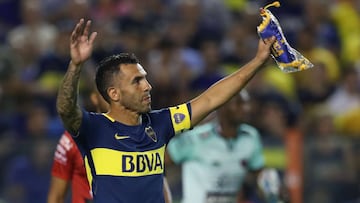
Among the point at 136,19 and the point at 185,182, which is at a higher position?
the point at 136,19

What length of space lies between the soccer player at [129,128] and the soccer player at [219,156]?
1.91 meters

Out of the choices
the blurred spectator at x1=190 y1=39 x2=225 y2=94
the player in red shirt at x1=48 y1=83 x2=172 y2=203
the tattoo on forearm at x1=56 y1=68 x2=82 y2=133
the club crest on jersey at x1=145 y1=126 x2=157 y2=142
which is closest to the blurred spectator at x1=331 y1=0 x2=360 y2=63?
the blurred spectator at x1=190 y1=39 x2=225 y2=94

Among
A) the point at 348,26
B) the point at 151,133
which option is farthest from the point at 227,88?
the point at 348,26

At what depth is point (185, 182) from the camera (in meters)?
8.78

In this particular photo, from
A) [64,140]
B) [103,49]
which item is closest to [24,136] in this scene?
[103,49]

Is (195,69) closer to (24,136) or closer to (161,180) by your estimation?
(24,136)

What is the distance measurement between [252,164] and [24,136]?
12.5ft

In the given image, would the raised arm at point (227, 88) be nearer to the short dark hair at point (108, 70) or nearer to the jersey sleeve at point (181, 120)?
the jersey sleeve at point (181, 120)

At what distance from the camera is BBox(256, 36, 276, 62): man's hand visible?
650 centimetres

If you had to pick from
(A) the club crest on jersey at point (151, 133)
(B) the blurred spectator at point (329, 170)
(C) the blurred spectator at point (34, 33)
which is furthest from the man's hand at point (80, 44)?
(C) the blurred spectator at point (34, 33)

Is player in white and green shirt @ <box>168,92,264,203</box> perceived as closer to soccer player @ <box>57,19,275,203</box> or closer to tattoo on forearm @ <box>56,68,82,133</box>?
soccer player @ <box>57,19,275,203</box>

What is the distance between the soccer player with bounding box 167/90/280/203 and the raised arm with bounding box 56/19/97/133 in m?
2.68

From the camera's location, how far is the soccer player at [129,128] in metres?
6.37

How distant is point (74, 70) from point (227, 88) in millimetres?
1107
